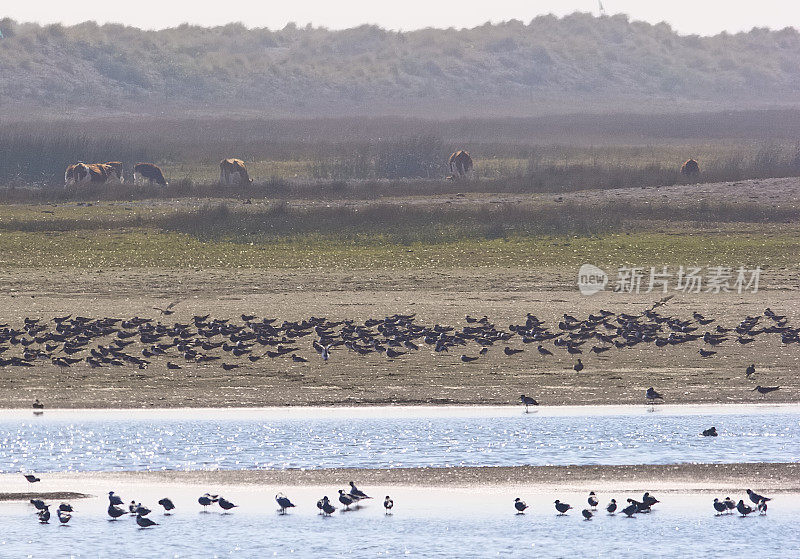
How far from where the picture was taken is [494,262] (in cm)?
3519

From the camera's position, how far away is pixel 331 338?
24.2 m

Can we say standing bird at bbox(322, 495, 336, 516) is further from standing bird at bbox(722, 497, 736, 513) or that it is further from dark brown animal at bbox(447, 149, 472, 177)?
dark brown animal at bbox(447, 149, 472, 177)

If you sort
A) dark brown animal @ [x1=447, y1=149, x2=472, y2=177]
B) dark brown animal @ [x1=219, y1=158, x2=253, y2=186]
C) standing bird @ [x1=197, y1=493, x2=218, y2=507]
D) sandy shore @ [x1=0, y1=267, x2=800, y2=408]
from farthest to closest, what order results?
dark brown animal @ [x1=447, y1=149, x2=472, y2=177] < dark brown animal @ [x1=219, y1=158, x2=253, y2=186] < sandy shore @ [x1=0, y1=267, x2=800, y2=408] < standing bird @ [x1=197, y1=493, x2=218, y2=507]

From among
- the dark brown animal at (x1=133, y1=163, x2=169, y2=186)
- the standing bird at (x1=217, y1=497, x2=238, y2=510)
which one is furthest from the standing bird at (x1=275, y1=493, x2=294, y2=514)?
the dark brown animal at (x1=133, y1=163, x2=169, y2=186)

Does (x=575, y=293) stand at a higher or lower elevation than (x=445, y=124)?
lower

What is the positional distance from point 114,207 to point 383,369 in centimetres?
→ 2750

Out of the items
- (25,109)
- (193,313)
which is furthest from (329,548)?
(25,109)

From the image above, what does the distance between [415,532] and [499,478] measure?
214cm

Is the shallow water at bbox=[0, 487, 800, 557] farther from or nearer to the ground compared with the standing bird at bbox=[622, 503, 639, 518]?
nearer to the ground

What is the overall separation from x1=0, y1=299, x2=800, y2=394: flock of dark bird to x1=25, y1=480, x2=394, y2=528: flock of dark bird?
8.46m

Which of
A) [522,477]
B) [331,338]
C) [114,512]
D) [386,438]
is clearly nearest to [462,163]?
[331,338]

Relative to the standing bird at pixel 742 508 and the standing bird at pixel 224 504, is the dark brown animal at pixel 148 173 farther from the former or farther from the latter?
the standing bird at pixel 742 508

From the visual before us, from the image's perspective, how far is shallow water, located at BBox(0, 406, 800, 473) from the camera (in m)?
16.2

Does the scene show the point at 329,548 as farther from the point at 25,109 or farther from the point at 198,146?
the point at 25,109
